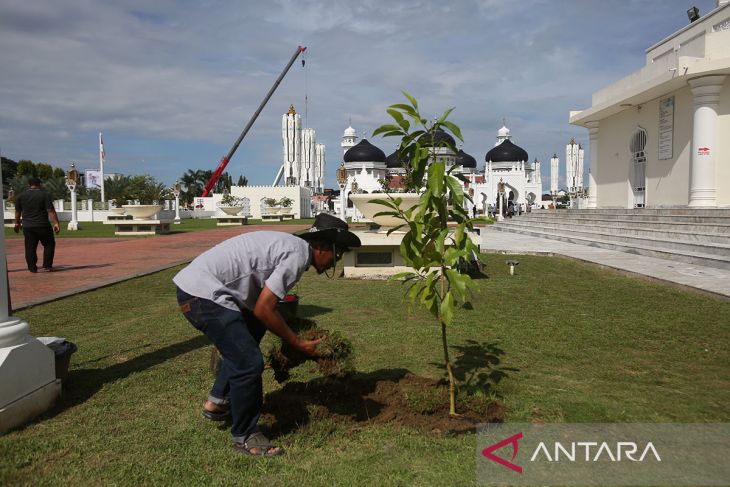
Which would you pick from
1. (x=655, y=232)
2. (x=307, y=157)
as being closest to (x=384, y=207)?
(x=655, y=232)

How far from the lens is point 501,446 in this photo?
A: 281 centimetres

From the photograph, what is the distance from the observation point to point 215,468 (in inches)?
103

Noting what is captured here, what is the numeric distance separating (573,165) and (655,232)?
79.7 metres

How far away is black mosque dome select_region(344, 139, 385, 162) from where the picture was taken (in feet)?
216

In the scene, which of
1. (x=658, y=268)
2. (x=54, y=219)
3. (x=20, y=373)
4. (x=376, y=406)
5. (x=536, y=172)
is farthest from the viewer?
(x=536, y=172)

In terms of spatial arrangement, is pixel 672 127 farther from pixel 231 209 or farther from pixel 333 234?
pixel 231 209

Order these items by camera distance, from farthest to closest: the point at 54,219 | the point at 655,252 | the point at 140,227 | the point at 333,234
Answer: the point at 140,227
the point at 655,252
the point at 54,219
the point at 333,234

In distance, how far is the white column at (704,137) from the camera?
16109 mm

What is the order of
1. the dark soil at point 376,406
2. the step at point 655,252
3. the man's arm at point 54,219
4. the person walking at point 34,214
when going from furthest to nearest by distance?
1. the step at point 655,252
2. the person walking at point 34,214
3. the man's arm at point 54,219
4. the dark soil at point 376,406

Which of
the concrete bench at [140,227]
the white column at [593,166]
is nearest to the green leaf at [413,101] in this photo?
the concrete bench at [140,227]

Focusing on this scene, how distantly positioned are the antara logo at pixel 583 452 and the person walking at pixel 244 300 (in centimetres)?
121

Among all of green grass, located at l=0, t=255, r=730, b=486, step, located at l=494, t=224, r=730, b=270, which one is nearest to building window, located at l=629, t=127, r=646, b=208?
step, located at l=494, t=224, r=730, b=270

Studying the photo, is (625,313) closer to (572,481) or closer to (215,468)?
(572,481)

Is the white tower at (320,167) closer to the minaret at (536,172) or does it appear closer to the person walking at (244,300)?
the minaret at (536,172)
